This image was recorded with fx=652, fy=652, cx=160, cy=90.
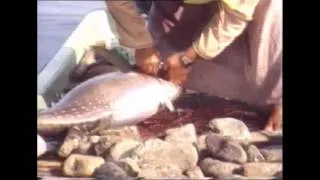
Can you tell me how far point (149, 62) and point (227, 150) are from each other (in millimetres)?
321

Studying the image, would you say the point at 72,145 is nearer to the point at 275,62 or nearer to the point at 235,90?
the point at 235,90

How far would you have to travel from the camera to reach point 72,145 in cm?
176

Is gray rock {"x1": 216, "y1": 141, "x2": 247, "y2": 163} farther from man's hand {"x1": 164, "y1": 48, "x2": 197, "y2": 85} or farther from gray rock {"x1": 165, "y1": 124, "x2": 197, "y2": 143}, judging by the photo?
man's hand {"x1": 164, "y1": 48, "x2": 197, "y2": 85}

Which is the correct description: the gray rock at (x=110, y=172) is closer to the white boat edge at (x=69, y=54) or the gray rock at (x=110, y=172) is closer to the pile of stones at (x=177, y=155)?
the pile of stones at (x=177, y=155)

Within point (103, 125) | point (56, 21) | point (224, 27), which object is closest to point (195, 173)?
point (103, 125)

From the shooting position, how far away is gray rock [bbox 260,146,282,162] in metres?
1.72

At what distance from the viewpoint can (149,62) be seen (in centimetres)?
179

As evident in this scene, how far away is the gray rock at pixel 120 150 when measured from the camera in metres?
1.74

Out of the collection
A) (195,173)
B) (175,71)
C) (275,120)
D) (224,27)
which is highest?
(224,27)

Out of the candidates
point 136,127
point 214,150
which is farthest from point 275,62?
point 136,127

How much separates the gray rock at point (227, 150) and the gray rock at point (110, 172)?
9.5 inches

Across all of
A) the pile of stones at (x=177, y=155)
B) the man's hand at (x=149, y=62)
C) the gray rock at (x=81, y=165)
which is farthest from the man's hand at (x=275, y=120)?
the gray rock at (x=81, y=165)

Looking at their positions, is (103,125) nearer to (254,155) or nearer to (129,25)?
(129,25)
